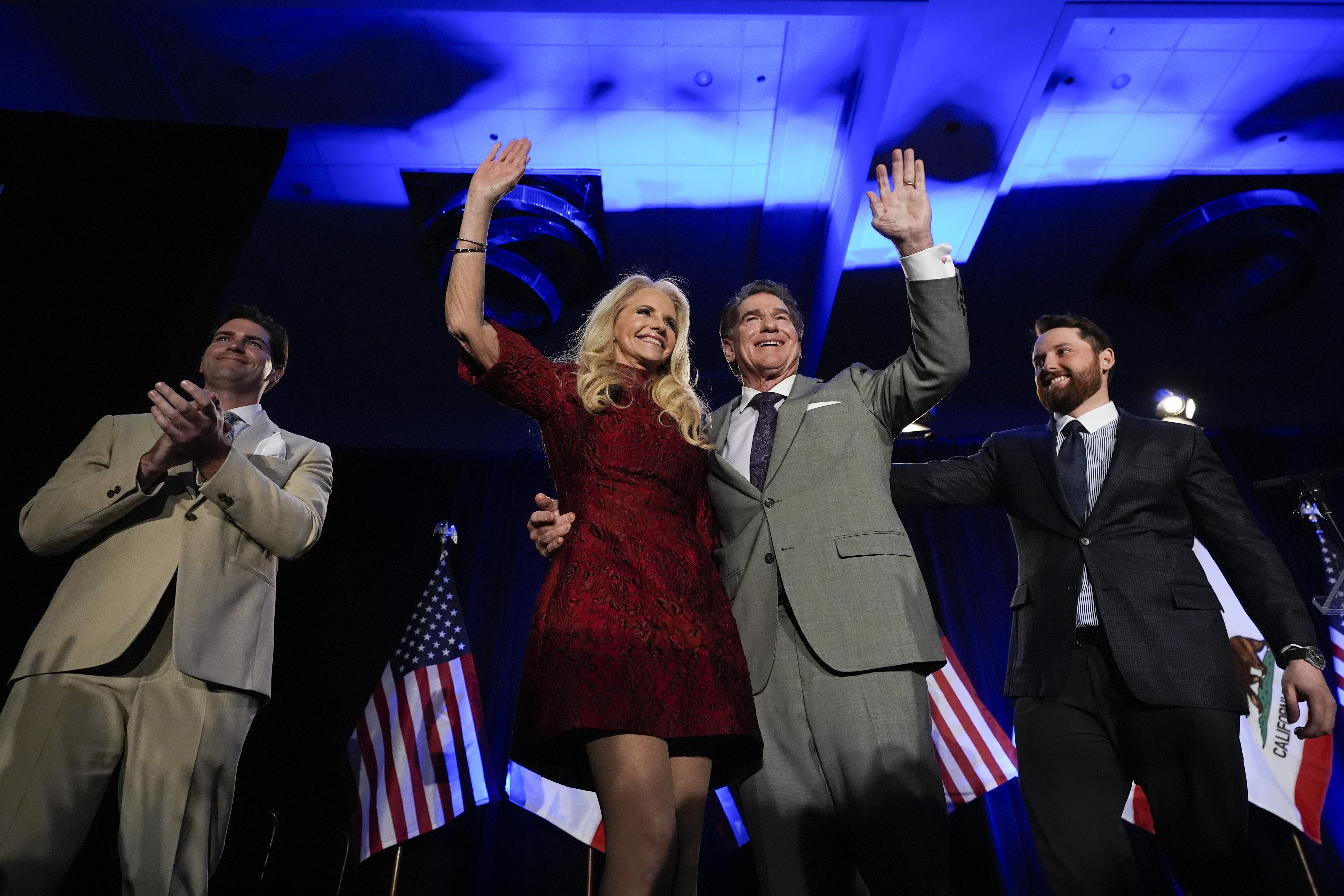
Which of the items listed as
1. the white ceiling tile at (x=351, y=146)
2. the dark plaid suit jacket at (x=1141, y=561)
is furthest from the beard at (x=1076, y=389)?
the white ceiling tile at (x=351, y=146)

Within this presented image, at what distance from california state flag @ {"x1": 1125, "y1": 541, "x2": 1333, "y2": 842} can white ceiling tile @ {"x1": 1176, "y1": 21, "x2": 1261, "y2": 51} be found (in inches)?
95.3

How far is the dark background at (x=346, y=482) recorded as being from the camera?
104 inches

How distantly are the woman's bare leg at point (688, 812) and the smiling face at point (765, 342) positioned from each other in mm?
965

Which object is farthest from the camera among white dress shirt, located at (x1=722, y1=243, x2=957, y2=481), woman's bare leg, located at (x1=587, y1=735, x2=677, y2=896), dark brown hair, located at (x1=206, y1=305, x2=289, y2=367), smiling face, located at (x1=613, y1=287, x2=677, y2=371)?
dark brown hair, located at (x1=206, y1=305, x2=289, y2=367)

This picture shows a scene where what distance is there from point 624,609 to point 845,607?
44 cm

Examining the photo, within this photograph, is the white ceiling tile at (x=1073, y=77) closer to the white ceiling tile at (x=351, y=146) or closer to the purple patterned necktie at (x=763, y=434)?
the purple patterned necktie at (x=763, y=434)

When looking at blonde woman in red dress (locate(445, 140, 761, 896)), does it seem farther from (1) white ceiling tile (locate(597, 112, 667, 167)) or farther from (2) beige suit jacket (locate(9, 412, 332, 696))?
(1) white ceiling tile (locate(597, 112, 667, 167))

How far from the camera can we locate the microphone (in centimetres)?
277

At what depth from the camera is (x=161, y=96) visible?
13.7 ft

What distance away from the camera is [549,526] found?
160cm

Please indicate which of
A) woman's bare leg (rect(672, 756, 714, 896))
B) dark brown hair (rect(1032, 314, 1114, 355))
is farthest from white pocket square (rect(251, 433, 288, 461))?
dark brown hair (rect(1032, 314, 1114, 355))

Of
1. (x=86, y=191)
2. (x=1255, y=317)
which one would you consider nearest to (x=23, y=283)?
(x=86, y=191)

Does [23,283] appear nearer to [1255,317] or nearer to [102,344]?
[102,344]

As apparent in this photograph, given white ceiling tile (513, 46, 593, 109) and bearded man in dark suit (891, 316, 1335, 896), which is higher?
white ceiling tile (513, 46, 593, 109)
